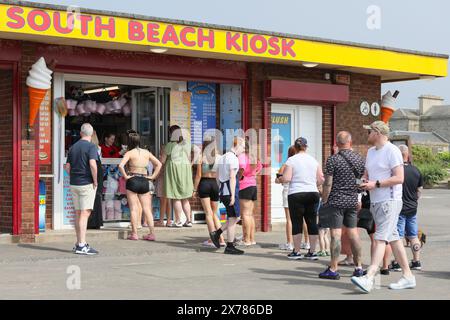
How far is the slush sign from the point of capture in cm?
1169

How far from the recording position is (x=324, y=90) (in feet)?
52.7

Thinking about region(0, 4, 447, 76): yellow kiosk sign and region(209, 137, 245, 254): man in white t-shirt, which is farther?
region(0, 4, 447, 76): yellow kiosk sign

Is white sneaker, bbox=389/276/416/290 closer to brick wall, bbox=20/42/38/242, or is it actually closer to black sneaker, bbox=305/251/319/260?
black sneaker, bbox=305/251/319/260

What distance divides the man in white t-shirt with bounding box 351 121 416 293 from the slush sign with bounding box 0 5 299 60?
17.3 ft

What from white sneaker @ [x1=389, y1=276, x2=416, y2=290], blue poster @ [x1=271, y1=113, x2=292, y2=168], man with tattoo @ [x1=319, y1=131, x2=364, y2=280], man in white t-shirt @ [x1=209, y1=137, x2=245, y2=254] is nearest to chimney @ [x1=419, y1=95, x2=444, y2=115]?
blue poster @ [x1=271, y1=113, x2=292, y2=168]

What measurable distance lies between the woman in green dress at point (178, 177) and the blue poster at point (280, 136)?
1.99m

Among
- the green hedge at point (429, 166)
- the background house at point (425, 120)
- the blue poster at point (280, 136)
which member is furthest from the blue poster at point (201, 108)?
the background house at point (425, 120)

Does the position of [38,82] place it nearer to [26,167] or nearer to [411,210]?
[26,167]

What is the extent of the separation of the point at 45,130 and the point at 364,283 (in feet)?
23.2

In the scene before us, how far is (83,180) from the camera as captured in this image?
448 inches

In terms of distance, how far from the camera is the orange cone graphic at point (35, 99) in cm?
1241
